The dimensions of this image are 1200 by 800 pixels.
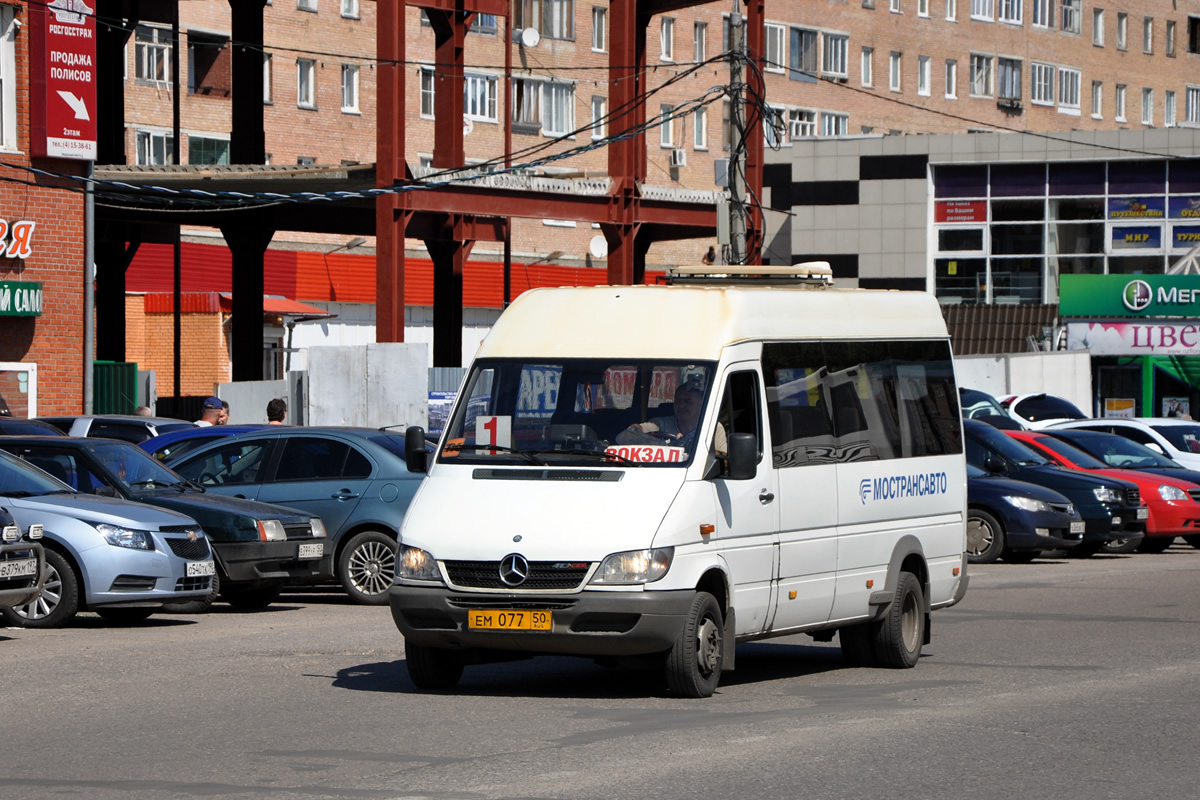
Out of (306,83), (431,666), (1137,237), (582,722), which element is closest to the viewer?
(582,722)

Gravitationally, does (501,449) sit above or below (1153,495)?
above

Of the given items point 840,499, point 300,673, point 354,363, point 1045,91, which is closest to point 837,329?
point 840,499

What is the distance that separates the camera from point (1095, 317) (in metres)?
51.4

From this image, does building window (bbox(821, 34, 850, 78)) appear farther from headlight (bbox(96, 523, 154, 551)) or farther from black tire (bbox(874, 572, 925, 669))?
black tire (bbox(874, 572, 925, 669))

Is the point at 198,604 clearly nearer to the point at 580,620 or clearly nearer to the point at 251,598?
the point at 251,598

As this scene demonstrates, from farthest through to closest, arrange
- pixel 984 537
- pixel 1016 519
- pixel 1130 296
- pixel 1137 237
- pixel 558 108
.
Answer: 1. pixel 558 108
2. pixel 1137 237
3. pixel 1130 296
4. pixel 984 537
5. pixel 1016 519

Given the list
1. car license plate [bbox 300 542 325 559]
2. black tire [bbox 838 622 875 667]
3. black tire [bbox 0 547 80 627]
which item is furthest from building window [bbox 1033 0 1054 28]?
black tire [bbox 838 622 875 667]

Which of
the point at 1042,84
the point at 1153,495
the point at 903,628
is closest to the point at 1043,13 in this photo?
the point at 1042,84

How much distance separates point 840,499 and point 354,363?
19.8 m

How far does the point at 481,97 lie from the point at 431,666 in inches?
2448

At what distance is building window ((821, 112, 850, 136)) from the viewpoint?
82.6 meters

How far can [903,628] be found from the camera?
12758 millimetres

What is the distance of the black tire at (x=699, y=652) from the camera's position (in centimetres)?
1051

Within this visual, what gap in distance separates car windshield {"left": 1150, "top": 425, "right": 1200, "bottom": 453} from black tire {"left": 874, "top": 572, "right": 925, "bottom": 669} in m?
19.7
